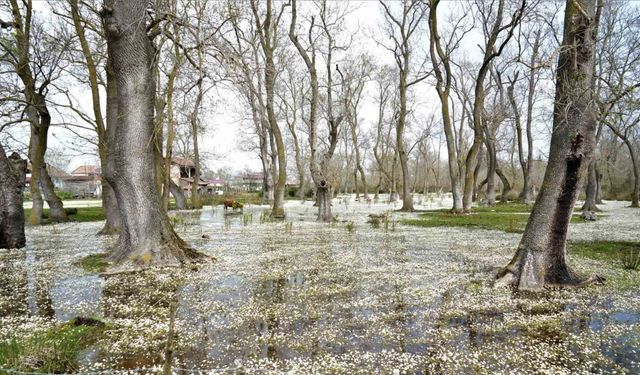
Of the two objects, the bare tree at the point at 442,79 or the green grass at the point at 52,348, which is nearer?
the green grass at the point at 52,348

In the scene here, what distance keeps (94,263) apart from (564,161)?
33.4 ft

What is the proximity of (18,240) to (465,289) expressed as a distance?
41.6 ft

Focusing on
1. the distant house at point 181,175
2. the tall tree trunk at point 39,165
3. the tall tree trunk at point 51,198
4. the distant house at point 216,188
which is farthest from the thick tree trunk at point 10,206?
the distant house at point 216,188

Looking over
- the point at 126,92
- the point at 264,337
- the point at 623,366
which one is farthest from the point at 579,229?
the point at 126,92

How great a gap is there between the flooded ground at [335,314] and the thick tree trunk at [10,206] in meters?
1.52

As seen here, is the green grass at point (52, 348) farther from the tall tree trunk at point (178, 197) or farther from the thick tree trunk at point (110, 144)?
the tall tree trunk at point (178, 197)

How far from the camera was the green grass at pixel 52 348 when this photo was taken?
12.5 feet

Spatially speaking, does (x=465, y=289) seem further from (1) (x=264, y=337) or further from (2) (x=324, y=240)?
(2) (x=324, y=240)

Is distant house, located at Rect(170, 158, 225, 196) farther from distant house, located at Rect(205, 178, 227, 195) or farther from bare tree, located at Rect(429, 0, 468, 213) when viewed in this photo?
bare tree, located at Rect(429, 0, 468, 213)

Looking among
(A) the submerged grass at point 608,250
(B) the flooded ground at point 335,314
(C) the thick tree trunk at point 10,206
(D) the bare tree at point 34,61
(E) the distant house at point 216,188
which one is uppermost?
(D) the bare tree at point 34,61

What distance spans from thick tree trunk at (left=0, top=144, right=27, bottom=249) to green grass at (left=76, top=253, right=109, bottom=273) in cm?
354

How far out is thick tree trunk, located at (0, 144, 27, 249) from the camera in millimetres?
11430

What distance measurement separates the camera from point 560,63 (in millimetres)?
7176

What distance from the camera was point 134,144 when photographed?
28.6 feet
